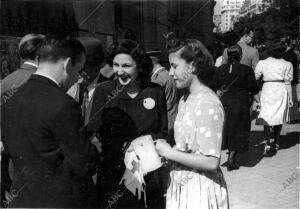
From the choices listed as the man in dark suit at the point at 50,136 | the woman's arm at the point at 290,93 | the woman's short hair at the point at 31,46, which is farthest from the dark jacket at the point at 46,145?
the woman's arm at the point at 290,93

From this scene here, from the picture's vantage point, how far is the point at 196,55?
2.16 m

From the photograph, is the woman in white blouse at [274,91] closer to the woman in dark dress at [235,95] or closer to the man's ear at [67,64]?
the woman in dark dress at [235,95]

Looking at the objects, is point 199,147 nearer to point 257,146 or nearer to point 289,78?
point 289,78

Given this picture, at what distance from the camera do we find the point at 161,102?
285 cm

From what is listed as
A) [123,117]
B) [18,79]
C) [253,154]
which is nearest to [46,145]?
[123,117]

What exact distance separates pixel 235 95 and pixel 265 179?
49.0 inches

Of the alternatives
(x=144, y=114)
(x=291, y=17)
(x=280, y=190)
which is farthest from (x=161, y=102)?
(x=291, y=17)

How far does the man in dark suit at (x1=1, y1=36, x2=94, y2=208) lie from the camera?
69.9 inches

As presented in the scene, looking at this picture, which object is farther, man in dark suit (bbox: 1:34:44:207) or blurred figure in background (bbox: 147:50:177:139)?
blurred figure in background (bbox: 147:50:177:139)

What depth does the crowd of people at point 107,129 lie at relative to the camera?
5.92ft

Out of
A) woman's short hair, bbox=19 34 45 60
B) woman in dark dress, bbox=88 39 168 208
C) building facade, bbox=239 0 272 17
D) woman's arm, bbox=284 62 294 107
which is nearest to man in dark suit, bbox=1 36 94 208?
woman in dark dress, bbox=88 39 168 208

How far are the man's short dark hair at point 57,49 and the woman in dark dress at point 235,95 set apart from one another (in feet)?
12.4

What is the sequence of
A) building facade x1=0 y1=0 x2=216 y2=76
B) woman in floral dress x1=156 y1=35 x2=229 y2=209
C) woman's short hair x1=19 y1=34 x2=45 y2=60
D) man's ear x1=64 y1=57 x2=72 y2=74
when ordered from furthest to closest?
building facade x1=0 y1=0 x2=216 y2=76 < woman's short hair x1=19 y1=34 x2=45 y2=60 < woman in floral dress x1=156 y1=35 x2=229 y2=209 < man's ear x1=64 y1=57 x2=72 y2=74

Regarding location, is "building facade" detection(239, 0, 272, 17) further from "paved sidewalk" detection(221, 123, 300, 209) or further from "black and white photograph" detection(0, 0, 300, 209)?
"paved sidewalk" detection(221, 123, 300, 209)
